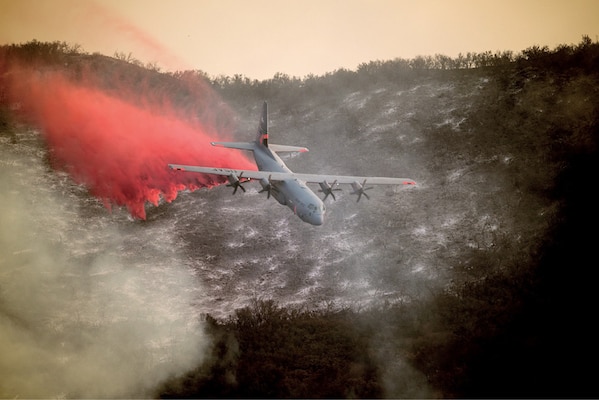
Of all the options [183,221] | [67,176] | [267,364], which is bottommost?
[267,364]

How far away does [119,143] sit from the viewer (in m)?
41.1

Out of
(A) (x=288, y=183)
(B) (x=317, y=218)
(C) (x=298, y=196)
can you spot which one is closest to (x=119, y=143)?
(A) (x=288, y=183)

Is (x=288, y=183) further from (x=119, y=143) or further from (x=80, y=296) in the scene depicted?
(x=119, y=143)

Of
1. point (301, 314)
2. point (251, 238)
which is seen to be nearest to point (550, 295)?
point (301, 314)

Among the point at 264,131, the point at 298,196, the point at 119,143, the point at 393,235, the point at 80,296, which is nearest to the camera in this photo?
the point at 298,196

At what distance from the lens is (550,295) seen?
21.8m

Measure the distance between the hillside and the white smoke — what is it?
1.21ft

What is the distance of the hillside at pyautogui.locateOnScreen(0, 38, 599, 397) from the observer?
20.3 metres

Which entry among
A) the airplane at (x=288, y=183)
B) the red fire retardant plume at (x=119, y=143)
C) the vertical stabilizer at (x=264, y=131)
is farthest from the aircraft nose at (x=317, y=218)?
the red fire retardant plume at (x=119, y=143)

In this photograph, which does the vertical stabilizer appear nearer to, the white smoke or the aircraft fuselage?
the aircraft fuselage

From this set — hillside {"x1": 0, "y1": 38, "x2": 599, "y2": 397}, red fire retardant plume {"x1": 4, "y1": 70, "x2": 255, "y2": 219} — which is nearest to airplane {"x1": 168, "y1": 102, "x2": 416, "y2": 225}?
hillside {"x1": 0, "y1": 38, "x2": 599, "y2": 397}

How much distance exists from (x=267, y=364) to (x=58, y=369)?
1041 cm

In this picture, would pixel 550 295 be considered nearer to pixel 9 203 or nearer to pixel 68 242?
pixel 68 242

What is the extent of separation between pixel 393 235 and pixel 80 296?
21.9 meters
